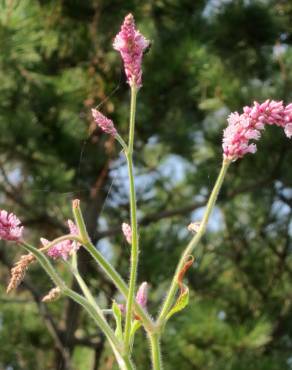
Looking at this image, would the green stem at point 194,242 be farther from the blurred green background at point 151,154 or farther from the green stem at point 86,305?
the blurred green background at point 151,154

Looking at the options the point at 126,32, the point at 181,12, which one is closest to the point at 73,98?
the point at 181,12

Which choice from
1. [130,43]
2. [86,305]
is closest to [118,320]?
[86,305]

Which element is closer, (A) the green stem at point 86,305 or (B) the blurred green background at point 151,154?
(A) the green stem at point 86,305

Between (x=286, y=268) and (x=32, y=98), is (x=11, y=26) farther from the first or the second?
(x=286, y=268)

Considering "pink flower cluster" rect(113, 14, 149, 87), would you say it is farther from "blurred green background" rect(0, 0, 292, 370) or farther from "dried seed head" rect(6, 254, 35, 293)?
"blurred green background" rect(0, 0, 292, 370)

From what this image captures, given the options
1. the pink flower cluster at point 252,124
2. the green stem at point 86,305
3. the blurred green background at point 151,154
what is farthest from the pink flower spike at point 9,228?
the blurred green background at point 151,154

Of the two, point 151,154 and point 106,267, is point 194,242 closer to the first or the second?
point 106,267
